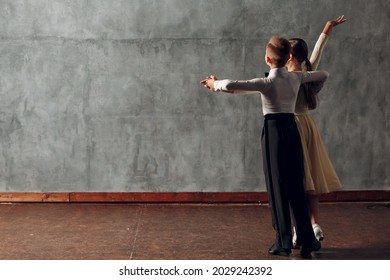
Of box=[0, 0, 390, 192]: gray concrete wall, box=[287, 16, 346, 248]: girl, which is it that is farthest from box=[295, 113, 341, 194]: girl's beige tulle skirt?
box=[0, 0, 390, 192]: gray concrete wall

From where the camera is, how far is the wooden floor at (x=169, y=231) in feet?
17.6

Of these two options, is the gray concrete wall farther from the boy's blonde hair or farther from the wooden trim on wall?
the boy's blonde hair

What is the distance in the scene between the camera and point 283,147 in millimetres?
5043

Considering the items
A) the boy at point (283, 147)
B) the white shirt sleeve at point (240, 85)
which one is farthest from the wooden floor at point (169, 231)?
the white shirt sleeve at point (240, 85)

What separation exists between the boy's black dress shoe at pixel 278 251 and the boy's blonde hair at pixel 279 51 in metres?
1.37

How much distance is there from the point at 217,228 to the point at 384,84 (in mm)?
2457

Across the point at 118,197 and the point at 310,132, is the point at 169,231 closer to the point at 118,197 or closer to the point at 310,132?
the point at 118,197

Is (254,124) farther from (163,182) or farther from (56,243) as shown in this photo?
(56,243)

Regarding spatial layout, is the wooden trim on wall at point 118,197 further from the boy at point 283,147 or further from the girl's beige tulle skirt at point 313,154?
the boy at point 283,147

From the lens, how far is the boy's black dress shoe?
5133 millimetres

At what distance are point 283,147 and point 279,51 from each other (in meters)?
0.70

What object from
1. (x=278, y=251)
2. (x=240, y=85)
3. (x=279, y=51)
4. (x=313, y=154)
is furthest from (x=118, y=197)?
(x=279, y=51)

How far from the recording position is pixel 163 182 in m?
7.19

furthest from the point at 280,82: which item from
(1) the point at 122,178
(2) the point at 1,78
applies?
(2) the point at 1,78
